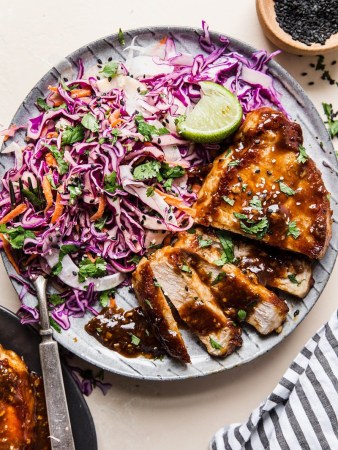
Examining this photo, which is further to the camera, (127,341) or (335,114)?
(335,114)

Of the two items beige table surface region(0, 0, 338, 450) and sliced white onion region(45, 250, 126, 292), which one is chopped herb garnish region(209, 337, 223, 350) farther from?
sliced white onion region(45, 250, 126, 292)

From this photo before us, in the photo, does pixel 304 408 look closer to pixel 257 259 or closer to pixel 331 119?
pixel 257 259

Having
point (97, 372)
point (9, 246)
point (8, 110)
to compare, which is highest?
point (8, 110)

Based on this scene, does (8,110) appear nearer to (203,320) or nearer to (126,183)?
(126,183)

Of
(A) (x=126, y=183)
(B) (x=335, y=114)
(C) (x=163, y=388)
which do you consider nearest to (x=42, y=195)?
(A) (x=126, y=183)

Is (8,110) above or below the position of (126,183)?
above

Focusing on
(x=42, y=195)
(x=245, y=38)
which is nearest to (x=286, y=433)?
(x=42, y=195)
